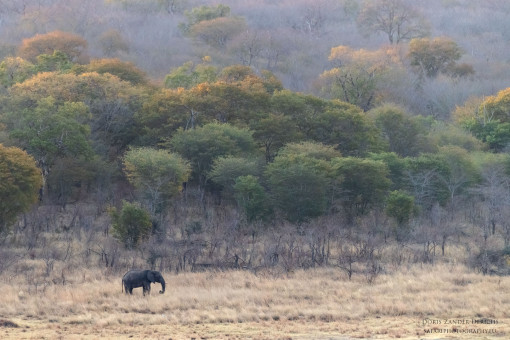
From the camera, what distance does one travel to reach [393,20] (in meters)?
83.9

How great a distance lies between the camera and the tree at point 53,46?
56.3 m

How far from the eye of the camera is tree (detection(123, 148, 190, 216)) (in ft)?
103

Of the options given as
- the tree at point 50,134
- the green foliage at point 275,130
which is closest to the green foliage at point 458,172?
the green foliage at point 275,130

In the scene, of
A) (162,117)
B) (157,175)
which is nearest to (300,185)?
(157,175)

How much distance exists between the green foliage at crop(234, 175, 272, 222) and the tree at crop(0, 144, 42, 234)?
8589 millimetres

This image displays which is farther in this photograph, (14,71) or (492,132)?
(492,132)

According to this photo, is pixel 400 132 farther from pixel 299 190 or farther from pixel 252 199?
pixel 252 199

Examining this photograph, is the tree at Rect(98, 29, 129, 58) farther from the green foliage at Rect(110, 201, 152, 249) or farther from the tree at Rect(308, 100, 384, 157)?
the green foliage at Rect(110, 201, 152, 249)

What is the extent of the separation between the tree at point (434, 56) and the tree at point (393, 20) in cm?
1155

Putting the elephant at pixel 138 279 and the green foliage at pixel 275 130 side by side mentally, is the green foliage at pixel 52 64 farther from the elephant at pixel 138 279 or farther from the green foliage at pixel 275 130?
the elephant at pixel 138 279

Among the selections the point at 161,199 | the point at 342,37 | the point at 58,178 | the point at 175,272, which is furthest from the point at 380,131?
the point at 342,37

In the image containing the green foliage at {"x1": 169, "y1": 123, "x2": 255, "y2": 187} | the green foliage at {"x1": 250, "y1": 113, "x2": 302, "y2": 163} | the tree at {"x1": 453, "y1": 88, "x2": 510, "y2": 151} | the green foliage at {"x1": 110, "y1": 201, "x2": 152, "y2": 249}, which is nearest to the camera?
the green foliage at {"x1": 110, "y1": 201, "x2": 152, "y2": 249}

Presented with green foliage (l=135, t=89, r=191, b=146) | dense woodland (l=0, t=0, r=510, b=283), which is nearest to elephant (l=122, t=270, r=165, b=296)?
dense woodland (l=0, t=0, r=510, b=283)

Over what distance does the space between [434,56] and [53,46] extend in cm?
3494
